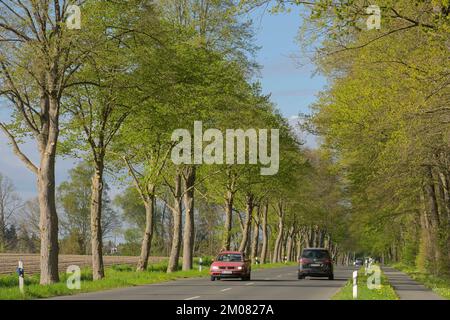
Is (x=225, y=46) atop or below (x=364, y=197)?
atop

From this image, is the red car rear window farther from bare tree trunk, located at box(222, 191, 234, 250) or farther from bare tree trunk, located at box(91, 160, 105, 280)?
bare tree trunk, located at box(222, 191, 234, 250)

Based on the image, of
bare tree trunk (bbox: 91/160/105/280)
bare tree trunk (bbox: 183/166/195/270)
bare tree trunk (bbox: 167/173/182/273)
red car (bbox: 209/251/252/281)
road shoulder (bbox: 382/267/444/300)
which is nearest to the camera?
road shoulder (bbox: 382/267/444/300)

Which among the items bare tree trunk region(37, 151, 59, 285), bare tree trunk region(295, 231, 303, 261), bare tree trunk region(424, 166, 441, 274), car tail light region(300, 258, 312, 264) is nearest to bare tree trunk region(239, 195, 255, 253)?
bare tree trunk region(424, 166, 441, 274)

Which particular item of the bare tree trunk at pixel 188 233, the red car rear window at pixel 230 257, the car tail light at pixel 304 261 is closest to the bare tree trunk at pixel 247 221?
the bare tree trunk at pixel 188 233

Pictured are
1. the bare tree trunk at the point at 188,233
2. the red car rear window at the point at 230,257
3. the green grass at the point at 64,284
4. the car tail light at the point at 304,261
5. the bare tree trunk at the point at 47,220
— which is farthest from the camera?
the bare tree trunk at the point at 188,233

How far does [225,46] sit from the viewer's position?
43719 mm

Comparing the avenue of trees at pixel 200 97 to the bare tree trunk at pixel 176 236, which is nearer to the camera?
the avenue of trees at pixel 200 97

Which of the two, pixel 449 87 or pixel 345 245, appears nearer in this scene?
pixel 449 87

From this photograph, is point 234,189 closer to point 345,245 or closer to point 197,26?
point 197,26

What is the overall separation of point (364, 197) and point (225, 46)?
1294 cm

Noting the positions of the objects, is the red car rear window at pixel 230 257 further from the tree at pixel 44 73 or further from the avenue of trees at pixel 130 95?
the tree at pixel 44 73

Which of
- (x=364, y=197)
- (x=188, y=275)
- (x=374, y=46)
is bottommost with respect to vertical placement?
(x=188, y=275)
